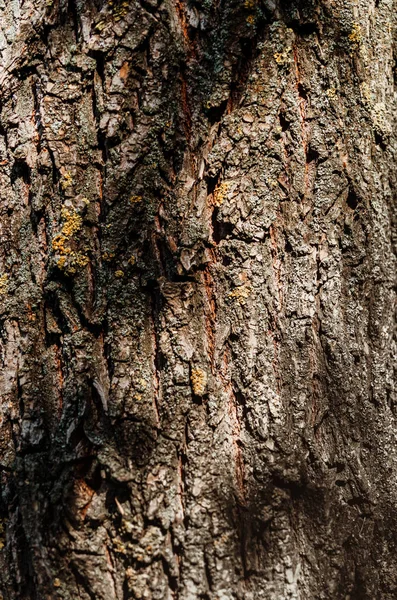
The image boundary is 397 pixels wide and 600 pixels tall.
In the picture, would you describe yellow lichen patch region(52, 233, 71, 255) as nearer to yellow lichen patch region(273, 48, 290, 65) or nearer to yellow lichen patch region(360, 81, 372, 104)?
yellow lichen patch region(273, 48, 290, 65)

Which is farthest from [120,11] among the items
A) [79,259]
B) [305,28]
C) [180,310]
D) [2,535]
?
[2,535]

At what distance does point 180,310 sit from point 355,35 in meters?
0.70

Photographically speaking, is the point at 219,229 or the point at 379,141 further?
the point at 379,141

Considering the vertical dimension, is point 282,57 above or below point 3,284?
above

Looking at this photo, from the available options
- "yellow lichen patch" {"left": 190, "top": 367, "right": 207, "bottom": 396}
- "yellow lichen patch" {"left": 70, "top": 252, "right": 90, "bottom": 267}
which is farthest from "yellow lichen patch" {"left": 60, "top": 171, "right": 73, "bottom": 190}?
"yellow lichen patch" {"left": 190, "top": 367, "right": 207, "bottom": 396}

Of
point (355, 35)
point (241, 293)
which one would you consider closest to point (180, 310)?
point (241, 293)

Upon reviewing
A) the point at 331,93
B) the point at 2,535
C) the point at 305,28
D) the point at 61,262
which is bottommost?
the point at 2,535

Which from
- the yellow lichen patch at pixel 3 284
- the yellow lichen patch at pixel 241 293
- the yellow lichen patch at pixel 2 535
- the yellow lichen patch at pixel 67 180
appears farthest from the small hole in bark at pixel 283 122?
the yellow lichen patch at pixel 2 535

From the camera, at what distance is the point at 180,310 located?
3.93 ft

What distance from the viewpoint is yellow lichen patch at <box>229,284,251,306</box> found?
121 centimetres

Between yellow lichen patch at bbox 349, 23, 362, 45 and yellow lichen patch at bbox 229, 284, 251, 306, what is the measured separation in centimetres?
58

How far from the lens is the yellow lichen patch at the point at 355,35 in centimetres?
128

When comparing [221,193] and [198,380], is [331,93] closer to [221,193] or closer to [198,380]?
[221,193]

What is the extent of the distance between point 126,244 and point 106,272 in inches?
2.7
